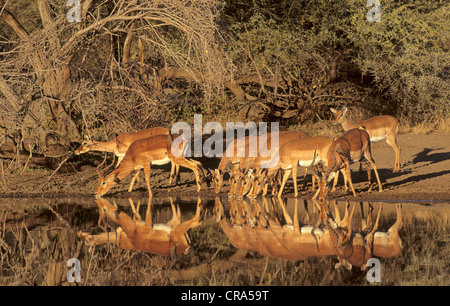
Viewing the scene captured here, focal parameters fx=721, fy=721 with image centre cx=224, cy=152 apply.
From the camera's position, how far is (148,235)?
33.4ft

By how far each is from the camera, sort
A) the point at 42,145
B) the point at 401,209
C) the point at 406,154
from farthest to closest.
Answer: the point at 406,154, the point at 42,145, the point at 401,209

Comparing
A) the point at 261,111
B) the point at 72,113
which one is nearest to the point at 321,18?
the point at 261,111

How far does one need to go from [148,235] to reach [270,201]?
4.07 m

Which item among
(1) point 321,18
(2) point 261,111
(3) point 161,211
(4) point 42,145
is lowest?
(3) point 161,211

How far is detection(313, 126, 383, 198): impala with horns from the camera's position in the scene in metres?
13.6

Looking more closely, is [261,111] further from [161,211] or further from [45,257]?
[45,257]

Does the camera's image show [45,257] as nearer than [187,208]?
Yes

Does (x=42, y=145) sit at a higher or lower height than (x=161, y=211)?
higher

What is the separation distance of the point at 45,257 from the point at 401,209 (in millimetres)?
6094

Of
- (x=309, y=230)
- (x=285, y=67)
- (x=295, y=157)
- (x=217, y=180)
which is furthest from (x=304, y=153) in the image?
(x=285, y=67)

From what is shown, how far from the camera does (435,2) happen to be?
21.8m

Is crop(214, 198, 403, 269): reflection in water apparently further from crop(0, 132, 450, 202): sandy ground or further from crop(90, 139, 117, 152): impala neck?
crop(90, 139, 117, 152): impala neck

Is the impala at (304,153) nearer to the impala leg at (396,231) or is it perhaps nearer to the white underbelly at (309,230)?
the impala leg at (396,231)

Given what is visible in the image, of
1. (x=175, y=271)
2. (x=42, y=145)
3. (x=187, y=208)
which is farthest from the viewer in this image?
(x=42, y=145)
